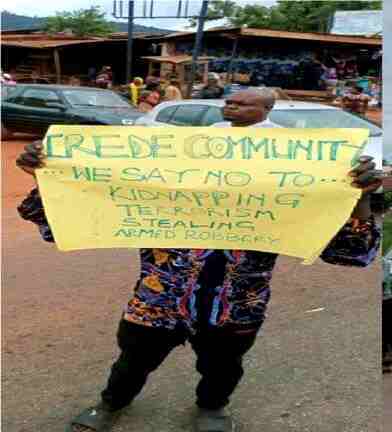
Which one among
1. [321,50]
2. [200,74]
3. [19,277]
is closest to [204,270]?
[19,277]

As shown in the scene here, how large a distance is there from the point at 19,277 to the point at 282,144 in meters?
3.37

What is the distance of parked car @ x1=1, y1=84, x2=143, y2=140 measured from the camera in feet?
41.4

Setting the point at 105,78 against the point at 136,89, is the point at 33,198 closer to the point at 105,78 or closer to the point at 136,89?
the point at 136,89

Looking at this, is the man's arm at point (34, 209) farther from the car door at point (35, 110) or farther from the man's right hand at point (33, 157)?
the car door at point (35, 110)

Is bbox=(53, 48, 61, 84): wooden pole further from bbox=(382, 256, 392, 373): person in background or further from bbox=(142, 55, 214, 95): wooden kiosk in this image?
bbox=(382, 256, 392, 373): person in background

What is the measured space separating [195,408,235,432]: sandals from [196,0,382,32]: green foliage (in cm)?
697

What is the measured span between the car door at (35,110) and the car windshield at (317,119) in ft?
20.3

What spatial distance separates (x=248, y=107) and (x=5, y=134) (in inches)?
519

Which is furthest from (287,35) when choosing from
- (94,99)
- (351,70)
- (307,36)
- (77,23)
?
(77,23)

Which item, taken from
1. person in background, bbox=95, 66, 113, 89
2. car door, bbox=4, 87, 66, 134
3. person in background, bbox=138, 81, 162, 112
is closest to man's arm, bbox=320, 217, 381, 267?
person in background, bbox=138, 81, 162, 112

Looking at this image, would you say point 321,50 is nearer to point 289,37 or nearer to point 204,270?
point 289,37

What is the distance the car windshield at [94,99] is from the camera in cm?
1296

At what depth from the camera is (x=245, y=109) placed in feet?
7.89

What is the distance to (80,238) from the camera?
2.47 m
